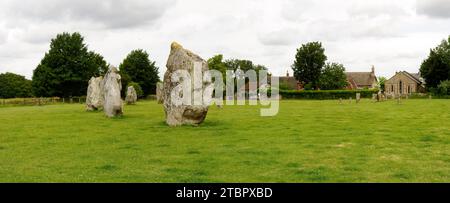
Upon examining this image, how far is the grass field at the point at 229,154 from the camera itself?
434 inches

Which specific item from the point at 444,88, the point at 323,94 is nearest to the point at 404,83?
the point at 444,88

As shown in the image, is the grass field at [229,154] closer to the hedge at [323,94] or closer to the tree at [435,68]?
the hedge at [323,94]

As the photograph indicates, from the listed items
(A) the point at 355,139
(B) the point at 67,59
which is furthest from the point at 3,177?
(B) the point at 67,59

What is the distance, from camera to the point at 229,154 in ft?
45.8

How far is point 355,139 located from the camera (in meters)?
17.2

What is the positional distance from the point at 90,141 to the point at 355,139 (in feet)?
30.2

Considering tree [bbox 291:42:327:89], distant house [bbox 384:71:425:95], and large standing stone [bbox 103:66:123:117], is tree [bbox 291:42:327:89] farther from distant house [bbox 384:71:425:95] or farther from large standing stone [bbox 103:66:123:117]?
large standing stone [bbox 103:66:123:117]

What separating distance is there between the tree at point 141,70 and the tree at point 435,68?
44.4m

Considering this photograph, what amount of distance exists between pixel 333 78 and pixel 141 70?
1368 inches

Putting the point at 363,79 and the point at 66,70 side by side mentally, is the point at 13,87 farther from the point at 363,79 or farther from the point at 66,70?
the point at 363,79

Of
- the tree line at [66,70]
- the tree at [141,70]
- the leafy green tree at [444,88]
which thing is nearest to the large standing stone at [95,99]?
the tree line at [66,70]

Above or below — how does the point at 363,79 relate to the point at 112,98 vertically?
above

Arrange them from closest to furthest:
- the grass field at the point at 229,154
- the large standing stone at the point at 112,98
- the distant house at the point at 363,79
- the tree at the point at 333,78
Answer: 1. the grass field at the point at 229,154
2. the large standing stone at the point at 112,98
3. the tree at the point at 333,78
4. the distant house at the point at 363,79
